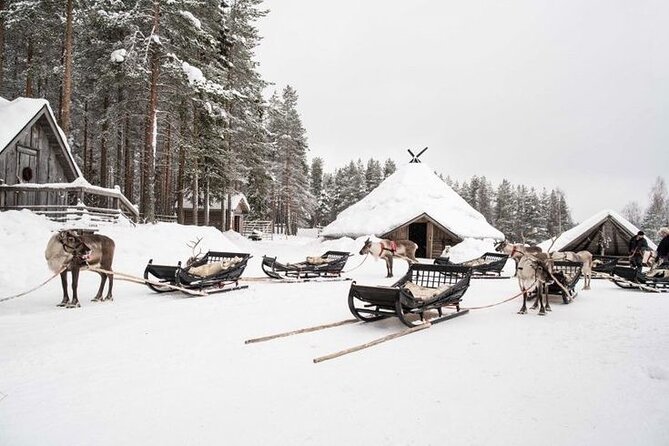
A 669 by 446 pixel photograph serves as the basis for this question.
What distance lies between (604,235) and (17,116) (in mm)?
29328

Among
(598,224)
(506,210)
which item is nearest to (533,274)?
(598,224)

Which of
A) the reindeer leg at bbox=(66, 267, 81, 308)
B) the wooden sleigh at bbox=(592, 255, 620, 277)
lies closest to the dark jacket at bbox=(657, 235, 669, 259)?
the wooden sleigh at bbox=(592, 255, 620, 277)

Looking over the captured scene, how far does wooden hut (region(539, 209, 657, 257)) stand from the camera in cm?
2153

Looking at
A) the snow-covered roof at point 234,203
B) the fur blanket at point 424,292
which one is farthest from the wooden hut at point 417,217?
the fur blanket at point 424,292

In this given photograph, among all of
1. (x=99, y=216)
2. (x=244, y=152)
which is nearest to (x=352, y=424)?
(x=99, y=216)

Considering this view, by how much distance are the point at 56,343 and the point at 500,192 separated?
7303 cm

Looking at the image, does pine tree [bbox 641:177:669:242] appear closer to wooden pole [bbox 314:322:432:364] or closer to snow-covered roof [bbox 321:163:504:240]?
snow-covered roof [bbox 321:163:504:240]

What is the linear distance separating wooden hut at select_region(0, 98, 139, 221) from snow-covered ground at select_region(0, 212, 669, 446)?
7.88 meters

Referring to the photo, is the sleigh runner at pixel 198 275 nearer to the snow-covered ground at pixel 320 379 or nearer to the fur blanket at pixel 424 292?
the snow-covered ground at pixel 320 379

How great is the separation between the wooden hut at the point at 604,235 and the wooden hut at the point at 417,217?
5600 mm

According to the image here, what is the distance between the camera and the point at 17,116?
16453 millimetres

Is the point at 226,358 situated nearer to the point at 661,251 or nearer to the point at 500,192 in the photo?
the point at 661,251

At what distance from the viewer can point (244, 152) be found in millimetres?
28219

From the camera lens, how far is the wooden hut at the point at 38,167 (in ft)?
47.4
